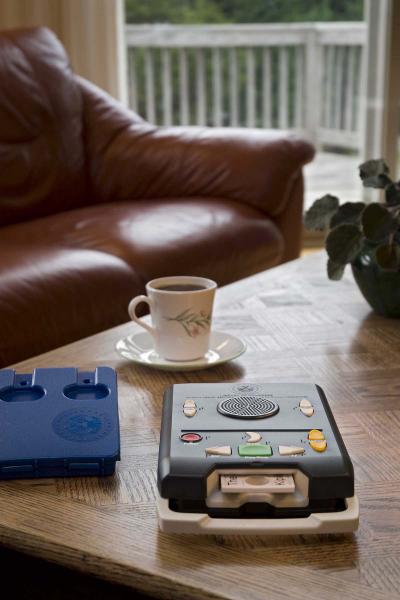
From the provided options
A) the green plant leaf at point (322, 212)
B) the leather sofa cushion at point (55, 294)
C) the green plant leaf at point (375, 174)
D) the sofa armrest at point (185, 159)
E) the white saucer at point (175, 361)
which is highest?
the green plant leaf at point (375, 174)

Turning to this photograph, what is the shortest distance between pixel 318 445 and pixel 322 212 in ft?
1.90

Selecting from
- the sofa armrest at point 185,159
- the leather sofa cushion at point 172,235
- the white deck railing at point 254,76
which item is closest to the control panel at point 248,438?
the leather sofa cushion at point 172,235

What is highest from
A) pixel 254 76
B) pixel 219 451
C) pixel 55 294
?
pixel 219 451

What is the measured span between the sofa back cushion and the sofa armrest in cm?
6

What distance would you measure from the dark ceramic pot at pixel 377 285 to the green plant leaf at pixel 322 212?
0.07 metres

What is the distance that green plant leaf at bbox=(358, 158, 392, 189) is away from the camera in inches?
48.6

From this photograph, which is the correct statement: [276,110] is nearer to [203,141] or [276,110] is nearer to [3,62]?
[203,141]

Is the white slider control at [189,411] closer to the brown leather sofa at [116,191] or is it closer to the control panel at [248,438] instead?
the control panel at [248,438]

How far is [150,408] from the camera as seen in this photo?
94cm

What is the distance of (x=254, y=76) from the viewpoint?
13.2ft

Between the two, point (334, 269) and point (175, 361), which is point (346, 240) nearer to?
point (334, 269)

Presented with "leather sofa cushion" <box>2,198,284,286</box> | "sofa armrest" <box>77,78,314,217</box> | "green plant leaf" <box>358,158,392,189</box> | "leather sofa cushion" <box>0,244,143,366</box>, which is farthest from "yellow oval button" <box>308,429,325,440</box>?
"sofa armrest" <box>77,78,314,217</box>

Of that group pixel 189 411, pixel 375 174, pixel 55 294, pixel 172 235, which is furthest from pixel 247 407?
pixel 172 235

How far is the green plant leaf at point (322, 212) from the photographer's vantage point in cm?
125
